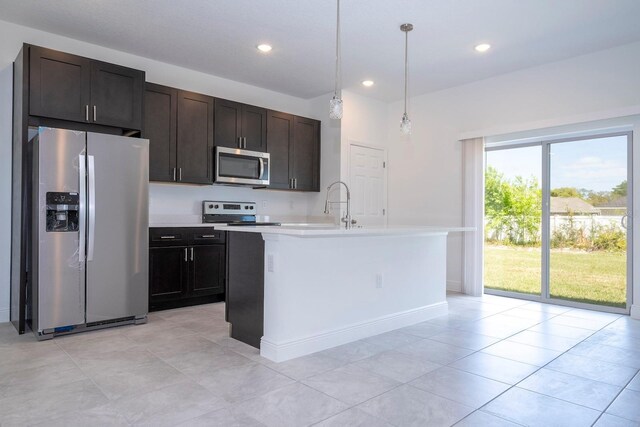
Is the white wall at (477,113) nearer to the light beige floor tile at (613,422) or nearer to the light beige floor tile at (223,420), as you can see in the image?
the light beige floor tile at (613,422)

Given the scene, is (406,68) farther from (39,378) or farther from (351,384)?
(39,378)

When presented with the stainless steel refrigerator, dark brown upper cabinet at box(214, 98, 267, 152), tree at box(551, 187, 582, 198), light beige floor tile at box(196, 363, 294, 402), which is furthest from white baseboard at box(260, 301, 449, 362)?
dark brown upper cabinet at box(214, 98, 267, 152)

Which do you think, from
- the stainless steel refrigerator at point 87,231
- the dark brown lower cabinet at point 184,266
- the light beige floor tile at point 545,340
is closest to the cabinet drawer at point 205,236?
the dark brown lower cabinet at point 184,266

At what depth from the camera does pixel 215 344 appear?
311 centimetres

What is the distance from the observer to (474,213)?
16.9ft

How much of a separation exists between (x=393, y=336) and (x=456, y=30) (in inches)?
112

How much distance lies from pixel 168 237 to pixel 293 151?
2.18 meters

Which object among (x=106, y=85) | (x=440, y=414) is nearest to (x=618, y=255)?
(x=440, y=414)

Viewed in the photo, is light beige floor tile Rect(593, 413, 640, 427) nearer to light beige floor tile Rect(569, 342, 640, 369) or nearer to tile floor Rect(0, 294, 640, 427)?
tile floor Rect(0, 294, 640, 427)

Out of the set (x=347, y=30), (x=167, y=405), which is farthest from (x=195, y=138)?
(x=167, y=405)

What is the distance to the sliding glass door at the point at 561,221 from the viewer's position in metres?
4.32

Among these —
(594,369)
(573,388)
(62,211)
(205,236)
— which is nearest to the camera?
(573,388)

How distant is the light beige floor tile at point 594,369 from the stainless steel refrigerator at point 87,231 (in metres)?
3.41

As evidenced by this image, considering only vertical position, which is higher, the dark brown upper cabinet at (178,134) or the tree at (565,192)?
the dark brown upper cabinet at (178,134)
